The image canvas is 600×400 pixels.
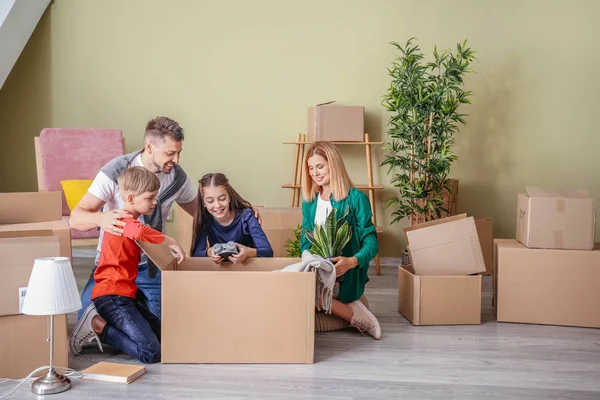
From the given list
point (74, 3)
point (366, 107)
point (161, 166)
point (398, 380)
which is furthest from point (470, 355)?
point (74, 3)

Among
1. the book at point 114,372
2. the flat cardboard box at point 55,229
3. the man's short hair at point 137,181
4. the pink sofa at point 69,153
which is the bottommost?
the book at point 114,372

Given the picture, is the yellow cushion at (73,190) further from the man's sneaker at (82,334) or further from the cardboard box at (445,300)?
the cardboard box at (445,300)

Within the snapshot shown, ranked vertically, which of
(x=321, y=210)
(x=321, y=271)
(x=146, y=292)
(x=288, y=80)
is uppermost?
(x=288, y=80)

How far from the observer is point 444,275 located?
126 inches

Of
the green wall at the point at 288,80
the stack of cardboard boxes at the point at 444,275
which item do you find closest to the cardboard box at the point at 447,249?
the stack of cardboard boxes at the point at 444,275

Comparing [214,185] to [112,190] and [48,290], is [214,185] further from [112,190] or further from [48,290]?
[48,290]

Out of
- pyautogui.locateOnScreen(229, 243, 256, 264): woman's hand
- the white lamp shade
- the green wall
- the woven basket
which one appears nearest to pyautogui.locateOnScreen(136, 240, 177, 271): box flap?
pyautogui.locateOnScreen(229, 243, 256, 264): woman's hand

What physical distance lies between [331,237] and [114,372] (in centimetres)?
108

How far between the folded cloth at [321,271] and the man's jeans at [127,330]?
594 mm

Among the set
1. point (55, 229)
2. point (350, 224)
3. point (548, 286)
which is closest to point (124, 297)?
point (55, 229)

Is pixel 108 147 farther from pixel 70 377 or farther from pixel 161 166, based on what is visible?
pixel 70 377

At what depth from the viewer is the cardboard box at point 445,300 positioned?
3.10m

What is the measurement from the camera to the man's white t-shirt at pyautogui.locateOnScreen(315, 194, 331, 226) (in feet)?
9.85

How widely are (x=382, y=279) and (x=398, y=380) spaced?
214 centimetres
